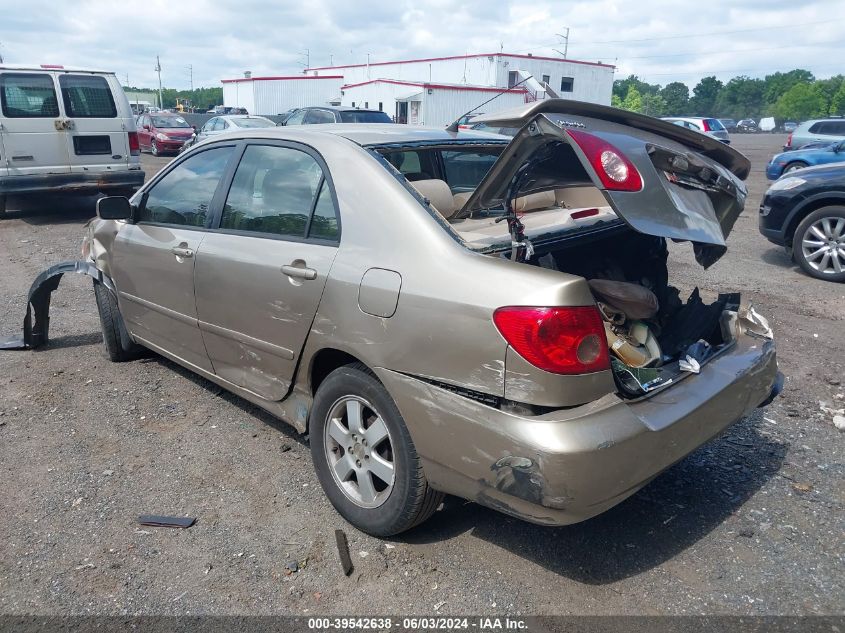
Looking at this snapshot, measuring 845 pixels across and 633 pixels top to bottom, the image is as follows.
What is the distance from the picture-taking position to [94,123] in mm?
10812

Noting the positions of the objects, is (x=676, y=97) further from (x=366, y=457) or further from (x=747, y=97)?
(x=366, y=457)

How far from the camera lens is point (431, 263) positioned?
260 cm

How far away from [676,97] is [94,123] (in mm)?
117168

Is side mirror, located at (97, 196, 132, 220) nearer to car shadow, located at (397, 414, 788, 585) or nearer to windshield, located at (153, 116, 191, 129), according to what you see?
car shadow, located at (397, 414, 788, 585)

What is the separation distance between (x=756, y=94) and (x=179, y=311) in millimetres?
124435

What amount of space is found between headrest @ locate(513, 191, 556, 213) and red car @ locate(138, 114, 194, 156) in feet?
77.8

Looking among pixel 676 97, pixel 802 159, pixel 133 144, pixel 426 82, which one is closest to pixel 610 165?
pixel 133 144

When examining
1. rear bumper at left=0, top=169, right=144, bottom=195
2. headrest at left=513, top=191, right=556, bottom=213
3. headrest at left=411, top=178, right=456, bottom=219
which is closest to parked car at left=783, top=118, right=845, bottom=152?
rear bumper at left=0, top=169, right=144, bottom=195

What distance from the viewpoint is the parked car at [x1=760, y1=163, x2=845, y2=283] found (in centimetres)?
730

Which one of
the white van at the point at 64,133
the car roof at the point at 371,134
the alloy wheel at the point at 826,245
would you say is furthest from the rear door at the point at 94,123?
the alloy wheel at the point at 826,245

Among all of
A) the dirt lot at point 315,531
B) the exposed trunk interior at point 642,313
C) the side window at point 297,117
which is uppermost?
the side window at point 297,117

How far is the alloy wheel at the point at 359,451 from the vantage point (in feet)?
9.40

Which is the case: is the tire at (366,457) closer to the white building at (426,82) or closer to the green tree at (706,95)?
the white building at (426,82)

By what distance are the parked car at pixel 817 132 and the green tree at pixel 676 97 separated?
91.5 metres
